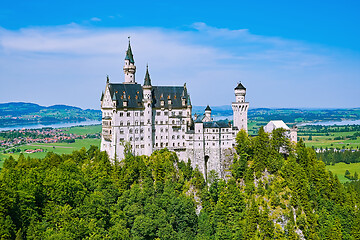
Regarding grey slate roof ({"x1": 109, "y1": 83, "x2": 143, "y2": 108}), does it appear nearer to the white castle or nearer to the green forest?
the white castle

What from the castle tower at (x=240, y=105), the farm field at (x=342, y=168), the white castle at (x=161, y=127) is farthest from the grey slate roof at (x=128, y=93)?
the farm field at (x=342, y=168)

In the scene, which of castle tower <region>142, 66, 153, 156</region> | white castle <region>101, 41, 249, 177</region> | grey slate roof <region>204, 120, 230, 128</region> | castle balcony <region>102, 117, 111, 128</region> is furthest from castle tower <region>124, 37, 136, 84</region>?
grey slate roof <region>204, 120, 230, 128</region>

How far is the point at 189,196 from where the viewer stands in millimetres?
90500

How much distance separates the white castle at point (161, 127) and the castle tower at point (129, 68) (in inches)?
182

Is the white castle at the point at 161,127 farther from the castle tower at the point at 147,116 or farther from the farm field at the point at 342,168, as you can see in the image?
the farm field at the point at 342,168

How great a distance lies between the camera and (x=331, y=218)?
8569cm

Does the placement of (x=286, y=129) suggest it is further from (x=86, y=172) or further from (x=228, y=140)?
(x=86, y=172)

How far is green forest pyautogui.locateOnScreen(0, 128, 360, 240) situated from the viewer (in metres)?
72.0

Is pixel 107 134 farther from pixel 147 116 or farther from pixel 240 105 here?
pixel 240 105

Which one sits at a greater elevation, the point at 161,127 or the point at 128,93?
the point at 128,93

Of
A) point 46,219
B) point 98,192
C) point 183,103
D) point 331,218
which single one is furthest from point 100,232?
point 331,218

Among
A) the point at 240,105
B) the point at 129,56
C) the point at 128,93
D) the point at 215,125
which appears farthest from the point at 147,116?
the point at 240,105

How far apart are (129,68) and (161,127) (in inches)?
731

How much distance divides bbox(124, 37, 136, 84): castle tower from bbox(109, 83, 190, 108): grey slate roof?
5606 millimetres
